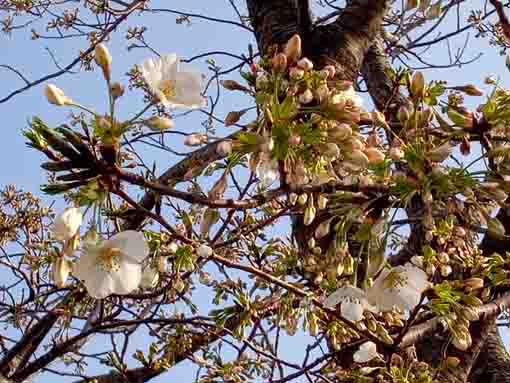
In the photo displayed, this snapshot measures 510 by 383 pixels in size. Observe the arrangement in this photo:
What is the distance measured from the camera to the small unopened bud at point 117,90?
3.04 ft

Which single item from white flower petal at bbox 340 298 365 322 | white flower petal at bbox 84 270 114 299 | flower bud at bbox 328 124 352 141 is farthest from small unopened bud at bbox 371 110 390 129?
white flower petal at bbox 84 270 114 299

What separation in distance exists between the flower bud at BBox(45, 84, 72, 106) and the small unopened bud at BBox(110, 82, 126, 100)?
0.14 m

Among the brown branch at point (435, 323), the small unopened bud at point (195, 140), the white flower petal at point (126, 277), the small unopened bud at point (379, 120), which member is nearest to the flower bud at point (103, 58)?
the small unopened bud at point (195, 140)

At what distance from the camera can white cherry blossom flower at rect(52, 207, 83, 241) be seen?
1.05 meters

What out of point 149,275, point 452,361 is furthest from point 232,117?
point 452,361

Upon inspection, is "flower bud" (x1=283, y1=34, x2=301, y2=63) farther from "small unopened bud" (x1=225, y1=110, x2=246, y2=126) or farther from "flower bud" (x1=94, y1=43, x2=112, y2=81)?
"flower bud" (x1=94, y1=43, x2=112, y2=81)

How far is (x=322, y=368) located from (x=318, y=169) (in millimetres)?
1159

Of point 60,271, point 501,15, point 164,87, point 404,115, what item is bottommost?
point 60,271

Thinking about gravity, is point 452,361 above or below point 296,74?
below

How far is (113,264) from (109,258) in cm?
2

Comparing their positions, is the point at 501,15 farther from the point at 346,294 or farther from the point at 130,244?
the point at 130,244

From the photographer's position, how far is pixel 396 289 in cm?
139

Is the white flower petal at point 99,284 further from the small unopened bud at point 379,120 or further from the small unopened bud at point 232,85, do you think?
the small unopened bud at point 379,120

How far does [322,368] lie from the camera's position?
6.88 feet
